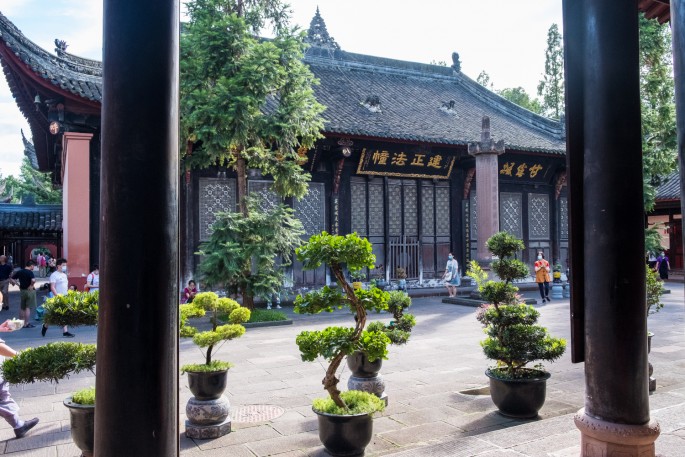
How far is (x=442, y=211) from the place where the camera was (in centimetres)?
1681

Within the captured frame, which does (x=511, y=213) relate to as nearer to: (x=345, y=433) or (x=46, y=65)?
(x=46, y=65)

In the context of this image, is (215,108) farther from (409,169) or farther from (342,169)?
(409,169)

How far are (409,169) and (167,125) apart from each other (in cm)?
1426

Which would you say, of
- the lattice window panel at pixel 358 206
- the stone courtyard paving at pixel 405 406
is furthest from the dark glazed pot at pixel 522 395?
the lattice window panel at pixel 358 206

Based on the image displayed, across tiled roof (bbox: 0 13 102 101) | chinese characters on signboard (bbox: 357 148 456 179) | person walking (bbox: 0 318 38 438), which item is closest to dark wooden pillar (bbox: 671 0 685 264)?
person walking (bbox: 0 318 38 438)

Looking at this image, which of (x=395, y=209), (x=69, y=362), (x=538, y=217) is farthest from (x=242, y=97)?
(x=538, y=217)

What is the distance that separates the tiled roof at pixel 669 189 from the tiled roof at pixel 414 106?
6.54 metres

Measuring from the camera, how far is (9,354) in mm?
4398

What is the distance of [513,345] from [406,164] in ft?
37.4

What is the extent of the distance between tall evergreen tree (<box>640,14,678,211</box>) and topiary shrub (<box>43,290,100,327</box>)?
57.3 ft

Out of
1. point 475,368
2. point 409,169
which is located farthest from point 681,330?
point 409,169

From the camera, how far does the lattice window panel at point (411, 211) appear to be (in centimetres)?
1625

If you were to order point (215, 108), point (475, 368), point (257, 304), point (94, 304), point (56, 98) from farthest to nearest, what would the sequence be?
point (257, 304) < point (56, 98) < point (215, 108) < point (475, 368) < point (94, 304)

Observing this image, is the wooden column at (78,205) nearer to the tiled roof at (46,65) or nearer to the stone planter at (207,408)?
the tiled roof at (46,65)
